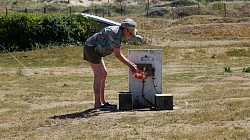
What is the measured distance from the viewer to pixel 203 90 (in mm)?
16828

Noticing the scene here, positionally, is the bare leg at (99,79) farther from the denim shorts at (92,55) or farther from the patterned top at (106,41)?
the patterned top at (106,41)

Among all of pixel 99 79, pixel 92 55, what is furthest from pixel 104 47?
pixel 99 79

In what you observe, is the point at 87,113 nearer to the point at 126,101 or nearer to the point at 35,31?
the point at 126,101

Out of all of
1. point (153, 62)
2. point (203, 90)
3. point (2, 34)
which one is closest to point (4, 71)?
point (2, 34)

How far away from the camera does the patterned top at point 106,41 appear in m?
12.2

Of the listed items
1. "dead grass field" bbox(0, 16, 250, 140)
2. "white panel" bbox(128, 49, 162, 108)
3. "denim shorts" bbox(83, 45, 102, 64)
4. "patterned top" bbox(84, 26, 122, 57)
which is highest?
"patterned top" bbox(84, 26, 122, 57)

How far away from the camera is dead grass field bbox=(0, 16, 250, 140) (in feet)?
33.7

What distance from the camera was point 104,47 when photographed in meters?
12.4

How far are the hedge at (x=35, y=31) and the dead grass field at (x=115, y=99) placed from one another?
5.13ft

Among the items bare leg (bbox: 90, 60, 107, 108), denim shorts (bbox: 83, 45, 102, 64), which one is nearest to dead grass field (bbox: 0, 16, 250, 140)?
bare leg (bbox: 90, 60, 107, 108)

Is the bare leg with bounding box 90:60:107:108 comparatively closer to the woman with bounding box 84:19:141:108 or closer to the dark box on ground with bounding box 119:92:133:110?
the woman with bounding box 84:19:141:108

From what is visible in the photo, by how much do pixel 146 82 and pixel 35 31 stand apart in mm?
22669

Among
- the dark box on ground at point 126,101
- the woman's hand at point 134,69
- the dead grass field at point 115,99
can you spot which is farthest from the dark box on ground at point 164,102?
the woman's hand at point 134,69

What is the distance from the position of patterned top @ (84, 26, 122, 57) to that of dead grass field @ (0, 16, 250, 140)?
1210 mm
